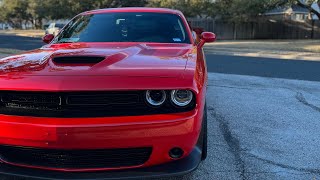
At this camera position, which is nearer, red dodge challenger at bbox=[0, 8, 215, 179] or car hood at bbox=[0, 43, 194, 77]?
red dodge challenger at bbox=[0, 8, 215, 179]

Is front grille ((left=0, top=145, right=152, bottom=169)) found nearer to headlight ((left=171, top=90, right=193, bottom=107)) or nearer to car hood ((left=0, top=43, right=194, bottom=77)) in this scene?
headlight ((left=171, top=90, right=193, bottom=107))

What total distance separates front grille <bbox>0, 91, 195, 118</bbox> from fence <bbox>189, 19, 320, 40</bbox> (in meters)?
30.5

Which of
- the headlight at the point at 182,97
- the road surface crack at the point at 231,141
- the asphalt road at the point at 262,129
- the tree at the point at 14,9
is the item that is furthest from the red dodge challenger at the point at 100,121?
the tree at the point at 14,9

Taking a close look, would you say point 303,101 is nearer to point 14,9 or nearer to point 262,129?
point 262,129

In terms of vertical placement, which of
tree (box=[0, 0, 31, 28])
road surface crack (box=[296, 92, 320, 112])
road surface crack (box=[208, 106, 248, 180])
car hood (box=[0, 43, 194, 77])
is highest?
car hood (box=[0, 43, 194, 77])

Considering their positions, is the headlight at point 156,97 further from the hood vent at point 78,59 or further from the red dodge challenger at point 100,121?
the hood vent at point 78,59

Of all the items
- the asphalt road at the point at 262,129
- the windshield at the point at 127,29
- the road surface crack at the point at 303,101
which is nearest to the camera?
the asphalt road at the point at 262,129

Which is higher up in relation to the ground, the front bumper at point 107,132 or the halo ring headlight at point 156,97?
the halo ring headlight at point 156,97

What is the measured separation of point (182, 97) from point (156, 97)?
19 cm

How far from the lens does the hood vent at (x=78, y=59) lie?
332 centimetres

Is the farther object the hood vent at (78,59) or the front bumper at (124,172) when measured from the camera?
the hood vent at (78,59)

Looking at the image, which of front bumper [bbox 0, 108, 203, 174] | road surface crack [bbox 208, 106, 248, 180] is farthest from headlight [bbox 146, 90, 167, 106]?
road surface crack [bbox 208, 106, 248, 180]

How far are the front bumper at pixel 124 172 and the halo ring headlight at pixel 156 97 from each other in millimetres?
449

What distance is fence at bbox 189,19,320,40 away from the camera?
33188 millimetres
